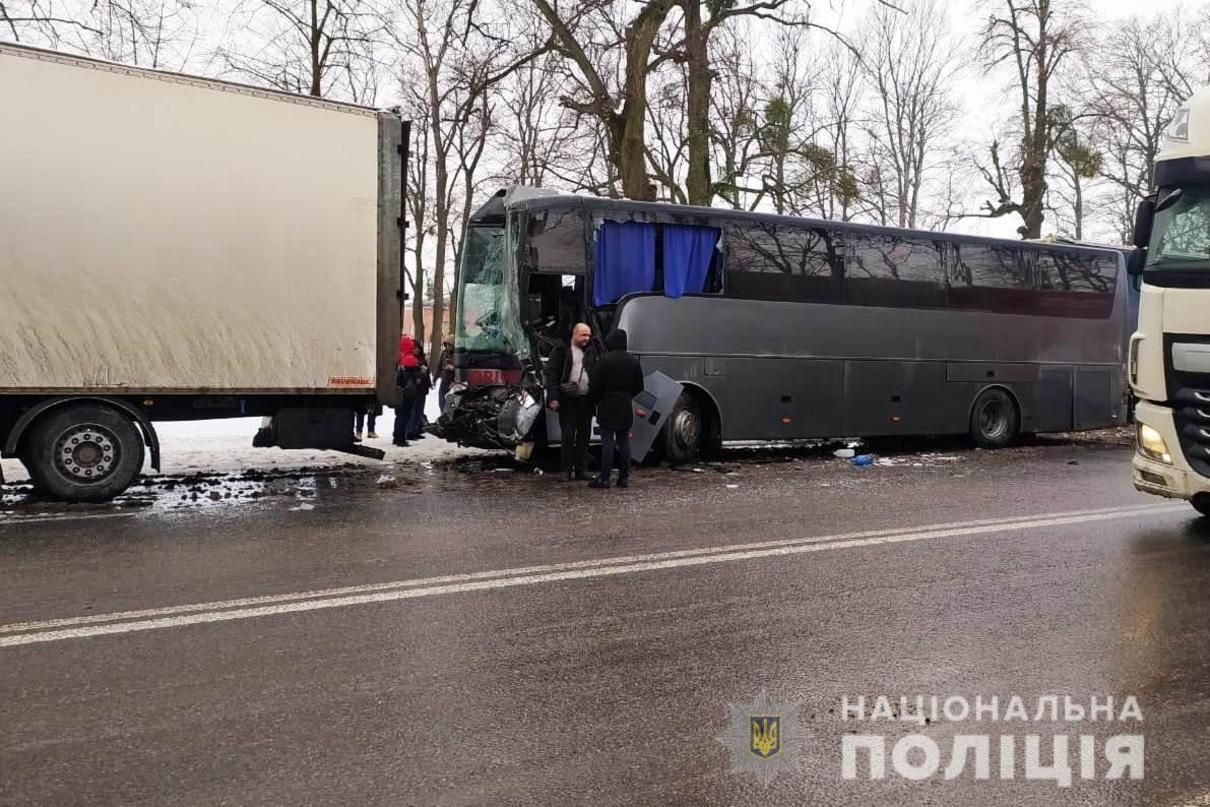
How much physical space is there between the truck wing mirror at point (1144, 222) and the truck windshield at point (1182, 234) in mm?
62

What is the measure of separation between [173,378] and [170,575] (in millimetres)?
3639

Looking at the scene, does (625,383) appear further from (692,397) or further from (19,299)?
(19,299)

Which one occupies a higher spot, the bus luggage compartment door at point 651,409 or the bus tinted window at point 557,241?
the bus tinted window at point 557,241

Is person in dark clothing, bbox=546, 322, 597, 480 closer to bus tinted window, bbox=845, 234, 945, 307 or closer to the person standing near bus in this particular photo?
the person standing near bus

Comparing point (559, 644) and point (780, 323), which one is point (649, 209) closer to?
point (780, 323)

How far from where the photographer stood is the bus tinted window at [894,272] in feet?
47.1

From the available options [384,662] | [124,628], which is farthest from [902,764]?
[124,628]

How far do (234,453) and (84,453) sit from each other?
12.6 ft

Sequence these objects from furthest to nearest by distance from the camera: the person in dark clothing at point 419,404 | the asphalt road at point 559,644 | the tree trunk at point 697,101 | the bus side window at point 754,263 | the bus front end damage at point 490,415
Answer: the tree trunk at point 697,101 < the person in dark clothing at point 419,404 < the bus side window at point 754,263 < the bus front end damage at point 490,415 < the asphalt road at point 559,644

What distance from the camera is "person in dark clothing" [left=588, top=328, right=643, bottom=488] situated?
10.6 m

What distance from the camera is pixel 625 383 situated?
1063 centimetres

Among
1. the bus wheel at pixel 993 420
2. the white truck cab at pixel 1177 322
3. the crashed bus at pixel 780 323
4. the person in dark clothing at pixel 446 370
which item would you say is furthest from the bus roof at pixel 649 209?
the white truck cab at pixel 1177 322

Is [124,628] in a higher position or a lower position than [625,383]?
lower

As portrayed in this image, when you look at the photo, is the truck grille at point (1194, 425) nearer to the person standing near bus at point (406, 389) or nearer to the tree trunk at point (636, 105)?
the person standing near bus at point (406, 389)
